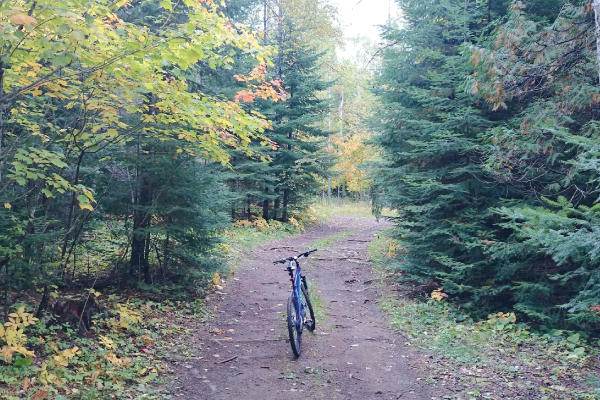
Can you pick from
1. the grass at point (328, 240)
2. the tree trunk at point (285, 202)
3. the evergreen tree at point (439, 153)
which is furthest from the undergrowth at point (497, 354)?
the tree trunk at point (285, 202)

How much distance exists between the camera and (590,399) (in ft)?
14.7

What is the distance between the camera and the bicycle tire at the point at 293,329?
5.84 meters

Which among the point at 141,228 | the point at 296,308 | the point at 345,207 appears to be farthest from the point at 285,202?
the point at 296,308

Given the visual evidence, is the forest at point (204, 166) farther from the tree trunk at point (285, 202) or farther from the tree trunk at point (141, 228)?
the tree trunk at point (285, 202)

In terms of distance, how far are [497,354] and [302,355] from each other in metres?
2.70

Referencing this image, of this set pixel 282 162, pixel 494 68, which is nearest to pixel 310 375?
pixel 494 68

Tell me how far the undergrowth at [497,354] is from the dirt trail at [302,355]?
39 centimetres

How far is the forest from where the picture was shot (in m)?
4.79

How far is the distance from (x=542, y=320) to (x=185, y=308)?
20.5 ft

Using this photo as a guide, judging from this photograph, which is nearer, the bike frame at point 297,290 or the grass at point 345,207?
the bike frame at point 297,290

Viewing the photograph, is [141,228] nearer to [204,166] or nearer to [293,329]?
[204,166]

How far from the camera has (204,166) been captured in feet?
28.1

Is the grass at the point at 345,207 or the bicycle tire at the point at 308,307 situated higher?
the grass at the point at 345,207

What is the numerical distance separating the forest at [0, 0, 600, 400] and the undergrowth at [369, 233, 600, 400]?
49 cm
